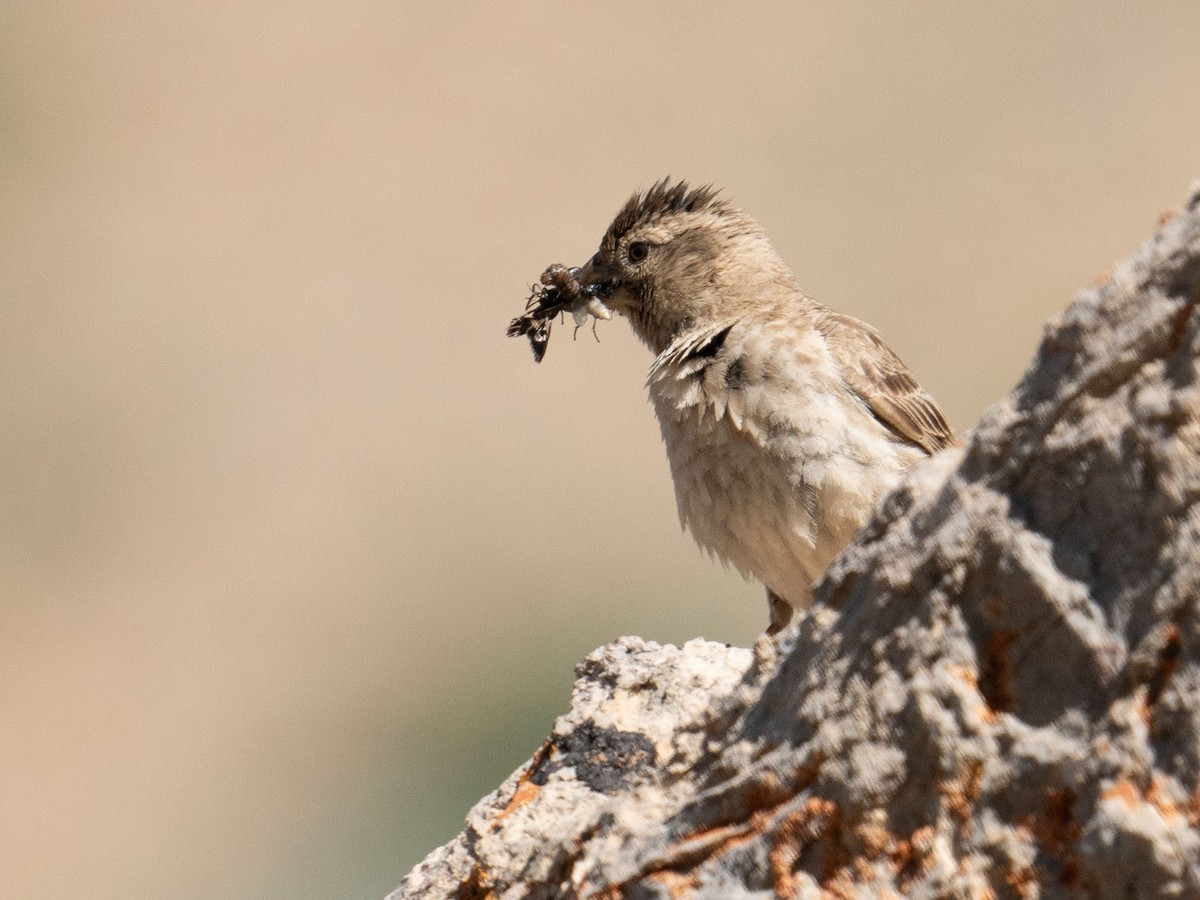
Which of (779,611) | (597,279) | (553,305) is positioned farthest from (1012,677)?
(553,305)

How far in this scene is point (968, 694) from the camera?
102 inches

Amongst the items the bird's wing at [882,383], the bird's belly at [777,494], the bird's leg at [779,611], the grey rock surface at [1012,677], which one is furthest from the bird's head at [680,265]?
the grey rock surface at [1012,677]

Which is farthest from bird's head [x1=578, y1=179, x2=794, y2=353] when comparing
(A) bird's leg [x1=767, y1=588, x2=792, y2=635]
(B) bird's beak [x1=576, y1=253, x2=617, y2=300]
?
(A) bird's leg [x1=767, y1=588, x2=792, y2=635]

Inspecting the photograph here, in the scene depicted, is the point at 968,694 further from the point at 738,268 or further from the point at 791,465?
the point at 738,268

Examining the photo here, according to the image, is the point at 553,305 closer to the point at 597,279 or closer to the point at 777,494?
the point at 597,279

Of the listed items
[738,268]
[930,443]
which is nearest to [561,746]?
[930,443]

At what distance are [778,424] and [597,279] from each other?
168 cm

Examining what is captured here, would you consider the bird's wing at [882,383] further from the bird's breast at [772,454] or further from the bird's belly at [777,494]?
the bird's belly at [777,494]

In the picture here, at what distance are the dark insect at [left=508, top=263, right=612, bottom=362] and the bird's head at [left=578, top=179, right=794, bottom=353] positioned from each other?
42mm

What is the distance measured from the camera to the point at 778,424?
546cm

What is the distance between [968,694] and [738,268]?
13.7 feet

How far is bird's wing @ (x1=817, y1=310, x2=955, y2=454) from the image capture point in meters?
5.80

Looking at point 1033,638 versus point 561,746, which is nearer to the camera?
point 1033,638

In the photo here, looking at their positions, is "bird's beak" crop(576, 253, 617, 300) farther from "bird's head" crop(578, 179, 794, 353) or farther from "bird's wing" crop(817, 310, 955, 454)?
"bird's wing" crop(817, 310, 955, 454)
